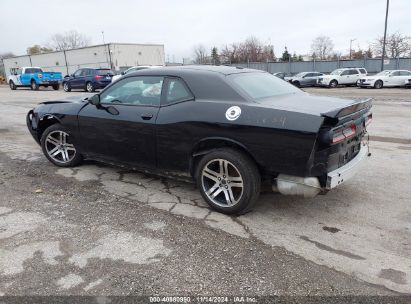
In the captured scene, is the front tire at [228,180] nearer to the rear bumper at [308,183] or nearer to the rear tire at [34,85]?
the rear bumper at [308,183]

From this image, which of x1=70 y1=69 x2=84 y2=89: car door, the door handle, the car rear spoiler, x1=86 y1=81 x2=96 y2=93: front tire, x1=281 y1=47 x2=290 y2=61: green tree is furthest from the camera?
x1=281 y1=47 x2=290 y2=61: green tree

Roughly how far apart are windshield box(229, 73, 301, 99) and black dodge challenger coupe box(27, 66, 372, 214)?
21mm

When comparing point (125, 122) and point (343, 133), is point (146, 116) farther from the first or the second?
point (343, 133)

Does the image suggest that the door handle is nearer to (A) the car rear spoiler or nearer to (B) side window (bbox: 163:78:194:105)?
(B) side window (bbox: 163:78:194:105)

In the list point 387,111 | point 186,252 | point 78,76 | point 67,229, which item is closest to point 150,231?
point 186,252

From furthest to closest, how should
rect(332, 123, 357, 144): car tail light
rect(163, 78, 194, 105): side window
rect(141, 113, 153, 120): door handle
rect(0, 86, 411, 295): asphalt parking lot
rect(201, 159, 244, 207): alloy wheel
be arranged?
rect(141, 113, 153, 120): door handle < rect(163, 78, 194, 105): side window < rect(201, 159, 244, 207): alloy wheel < rect(332, 123, 357, 144): car tail light < rect(0, 86, 411, 295): asphalt parking lot

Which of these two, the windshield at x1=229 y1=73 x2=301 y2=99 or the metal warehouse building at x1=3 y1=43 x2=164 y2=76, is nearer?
the windshield at x1=229 y1=73 x2=301 y2=99

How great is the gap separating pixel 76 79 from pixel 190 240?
24.2 meters

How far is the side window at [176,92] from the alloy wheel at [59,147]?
85.6 inches

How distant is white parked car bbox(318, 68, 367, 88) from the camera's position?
28.0 m

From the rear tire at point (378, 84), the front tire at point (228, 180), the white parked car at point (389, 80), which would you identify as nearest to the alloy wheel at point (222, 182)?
the front tire at point (228, 180)

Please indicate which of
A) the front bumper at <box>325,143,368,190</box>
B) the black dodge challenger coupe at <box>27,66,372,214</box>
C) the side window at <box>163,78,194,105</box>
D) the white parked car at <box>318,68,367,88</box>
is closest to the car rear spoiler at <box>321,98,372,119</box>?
the black dodge challenger coupe at <box>27,66,372,214</box>

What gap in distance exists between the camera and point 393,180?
496cm

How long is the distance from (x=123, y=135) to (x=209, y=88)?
4.36 ft
